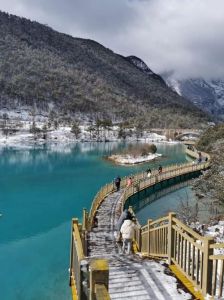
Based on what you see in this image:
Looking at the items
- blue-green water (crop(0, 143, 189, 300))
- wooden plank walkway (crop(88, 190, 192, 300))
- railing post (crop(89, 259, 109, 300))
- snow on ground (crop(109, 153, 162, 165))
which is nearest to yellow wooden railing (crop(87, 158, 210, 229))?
blue-green water (crop(0, 143, 189, 300))

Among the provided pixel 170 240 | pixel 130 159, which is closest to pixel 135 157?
pixel 130 159

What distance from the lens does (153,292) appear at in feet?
28.6

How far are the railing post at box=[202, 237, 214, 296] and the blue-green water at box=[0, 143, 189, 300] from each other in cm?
1035

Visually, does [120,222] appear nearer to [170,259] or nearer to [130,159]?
[170,259]

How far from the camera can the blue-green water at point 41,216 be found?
18656 mm

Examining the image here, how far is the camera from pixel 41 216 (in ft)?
105

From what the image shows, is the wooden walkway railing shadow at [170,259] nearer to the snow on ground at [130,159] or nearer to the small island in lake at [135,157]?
the snow on ground at [130,159]

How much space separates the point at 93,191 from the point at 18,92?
159015 mm

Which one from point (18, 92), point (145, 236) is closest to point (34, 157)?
point (145, 236)

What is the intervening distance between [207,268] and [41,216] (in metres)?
25.8

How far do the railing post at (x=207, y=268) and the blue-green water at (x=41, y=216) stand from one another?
10352mm

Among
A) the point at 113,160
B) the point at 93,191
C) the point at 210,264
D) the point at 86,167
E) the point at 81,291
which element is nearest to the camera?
the point at 81,291

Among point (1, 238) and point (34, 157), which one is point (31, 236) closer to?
point (1, 238)

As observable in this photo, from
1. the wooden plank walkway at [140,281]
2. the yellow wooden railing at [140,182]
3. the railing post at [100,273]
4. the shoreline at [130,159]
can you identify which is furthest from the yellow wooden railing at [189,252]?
the shoreline at [130,159]
